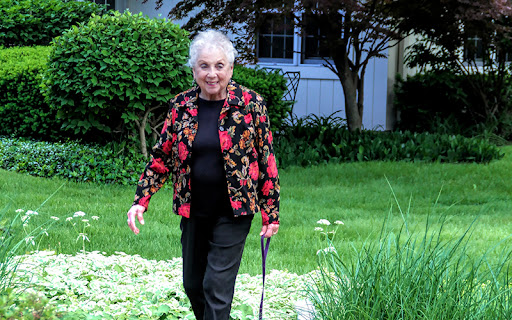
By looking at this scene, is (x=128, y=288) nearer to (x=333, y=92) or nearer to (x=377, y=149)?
(x=377, y=149)

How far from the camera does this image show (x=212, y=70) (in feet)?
10.3

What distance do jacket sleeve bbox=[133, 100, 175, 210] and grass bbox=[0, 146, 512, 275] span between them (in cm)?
166

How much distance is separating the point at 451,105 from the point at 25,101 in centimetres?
780

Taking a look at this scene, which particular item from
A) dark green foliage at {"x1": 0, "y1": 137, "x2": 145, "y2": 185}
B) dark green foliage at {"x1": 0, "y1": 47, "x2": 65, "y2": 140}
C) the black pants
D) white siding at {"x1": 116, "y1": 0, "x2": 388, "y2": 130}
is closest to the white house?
white siding at {"x1": 116, "y1": 0, "x2": 388, "y2": 130}

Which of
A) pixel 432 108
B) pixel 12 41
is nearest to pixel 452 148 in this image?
pixel 432 108

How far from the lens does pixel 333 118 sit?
13094mm

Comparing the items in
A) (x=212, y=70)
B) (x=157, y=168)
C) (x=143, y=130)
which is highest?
(x=212, y=70)

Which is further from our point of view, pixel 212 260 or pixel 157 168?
pixel 157 168

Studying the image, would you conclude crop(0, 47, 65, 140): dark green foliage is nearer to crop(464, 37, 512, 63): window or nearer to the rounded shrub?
the rounded shrub

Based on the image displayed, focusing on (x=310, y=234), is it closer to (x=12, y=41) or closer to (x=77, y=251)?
(x=77, y=251)

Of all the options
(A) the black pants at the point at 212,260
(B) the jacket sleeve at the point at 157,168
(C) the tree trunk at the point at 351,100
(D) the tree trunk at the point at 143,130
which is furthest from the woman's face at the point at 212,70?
(C) the tree trunk at the point at 351,100

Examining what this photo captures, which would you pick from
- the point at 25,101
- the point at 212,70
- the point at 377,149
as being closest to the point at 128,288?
the point at 212,70

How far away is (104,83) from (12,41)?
4.94m

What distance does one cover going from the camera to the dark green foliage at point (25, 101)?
930 cm
